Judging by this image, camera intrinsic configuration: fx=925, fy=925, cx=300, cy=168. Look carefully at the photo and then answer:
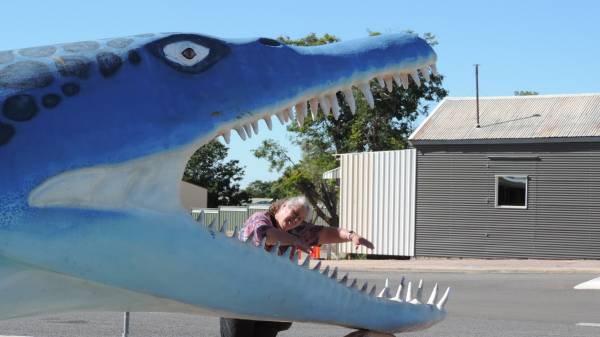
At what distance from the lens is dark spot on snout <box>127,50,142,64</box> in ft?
11.3

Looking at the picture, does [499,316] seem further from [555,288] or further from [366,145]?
[366,145]

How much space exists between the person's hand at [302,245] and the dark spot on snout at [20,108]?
243cm

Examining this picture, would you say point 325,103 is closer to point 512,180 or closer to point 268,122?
point 268,122

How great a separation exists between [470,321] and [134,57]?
867cm

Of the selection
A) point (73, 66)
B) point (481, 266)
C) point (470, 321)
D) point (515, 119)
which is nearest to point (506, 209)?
point (515, 119)

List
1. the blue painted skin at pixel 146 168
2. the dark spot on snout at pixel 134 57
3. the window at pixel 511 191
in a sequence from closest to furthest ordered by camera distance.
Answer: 1. the blue painted skin at pixel 146 168
2. the dark spot on snout at pixel 134 57
3. the window at pixel 511 191

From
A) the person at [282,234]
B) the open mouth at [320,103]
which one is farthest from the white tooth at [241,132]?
the person at [282,234]

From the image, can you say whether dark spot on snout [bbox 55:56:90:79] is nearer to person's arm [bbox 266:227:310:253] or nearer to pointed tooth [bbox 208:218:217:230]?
pointed tooth [bbox 208:218:217:230]

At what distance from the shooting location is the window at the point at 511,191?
25578 millimetres

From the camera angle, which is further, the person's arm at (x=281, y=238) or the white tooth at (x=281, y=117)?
the person's arm at (x=281, y=238)

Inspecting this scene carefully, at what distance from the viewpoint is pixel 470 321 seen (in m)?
11.4

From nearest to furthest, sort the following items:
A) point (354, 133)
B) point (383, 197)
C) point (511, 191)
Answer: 1. point (511, 191)
2. point (383, 197)
3. point (354, 133)

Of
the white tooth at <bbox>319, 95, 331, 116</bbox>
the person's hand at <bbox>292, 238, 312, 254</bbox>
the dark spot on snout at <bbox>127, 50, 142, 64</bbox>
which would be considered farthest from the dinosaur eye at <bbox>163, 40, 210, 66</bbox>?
the person's hand at <bbox>292, 238, 312, 254</bbox>

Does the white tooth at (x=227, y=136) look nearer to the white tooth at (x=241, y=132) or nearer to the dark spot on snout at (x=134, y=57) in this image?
the white tooth at (x=241, y=132)
